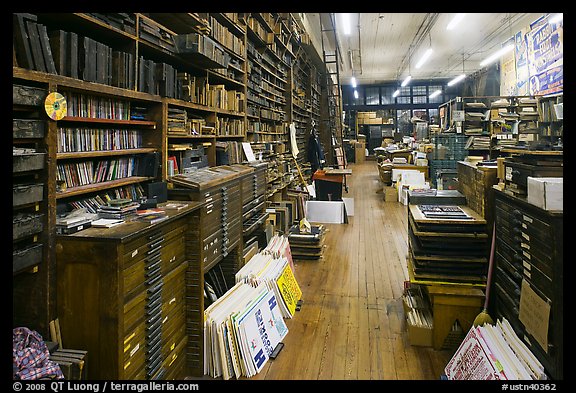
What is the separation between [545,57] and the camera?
8.07m

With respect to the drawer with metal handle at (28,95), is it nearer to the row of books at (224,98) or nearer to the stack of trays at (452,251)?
the row of books at (224,98)

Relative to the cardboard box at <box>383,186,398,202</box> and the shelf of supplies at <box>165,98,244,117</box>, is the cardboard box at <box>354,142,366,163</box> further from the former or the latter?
the shelf of supplies at <box>165,98,244,117</box>

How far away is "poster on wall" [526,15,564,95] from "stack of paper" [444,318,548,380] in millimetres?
7274

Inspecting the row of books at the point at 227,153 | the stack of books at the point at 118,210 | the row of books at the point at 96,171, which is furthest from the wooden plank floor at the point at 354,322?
the row of books at the point at 96,171

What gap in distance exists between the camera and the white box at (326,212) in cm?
748

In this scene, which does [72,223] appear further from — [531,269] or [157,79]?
[531,269]

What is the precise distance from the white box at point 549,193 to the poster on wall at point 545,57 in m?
7.02

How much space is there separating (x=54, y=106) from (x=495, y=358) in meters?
2.61

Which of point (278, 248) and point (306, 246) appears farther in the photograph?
point (306, 246)

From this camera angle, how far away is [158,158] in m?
3.07

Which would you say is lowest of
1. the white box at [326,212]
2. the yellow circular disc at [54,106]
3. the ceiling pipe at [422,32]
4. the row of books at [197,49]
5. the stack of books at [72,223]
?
the white box at [326,212]

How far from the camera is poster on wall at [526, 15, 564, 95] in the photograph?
7523 mm

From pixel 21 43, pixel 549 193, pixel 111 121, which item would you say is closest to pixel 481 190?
pixel 549 193
